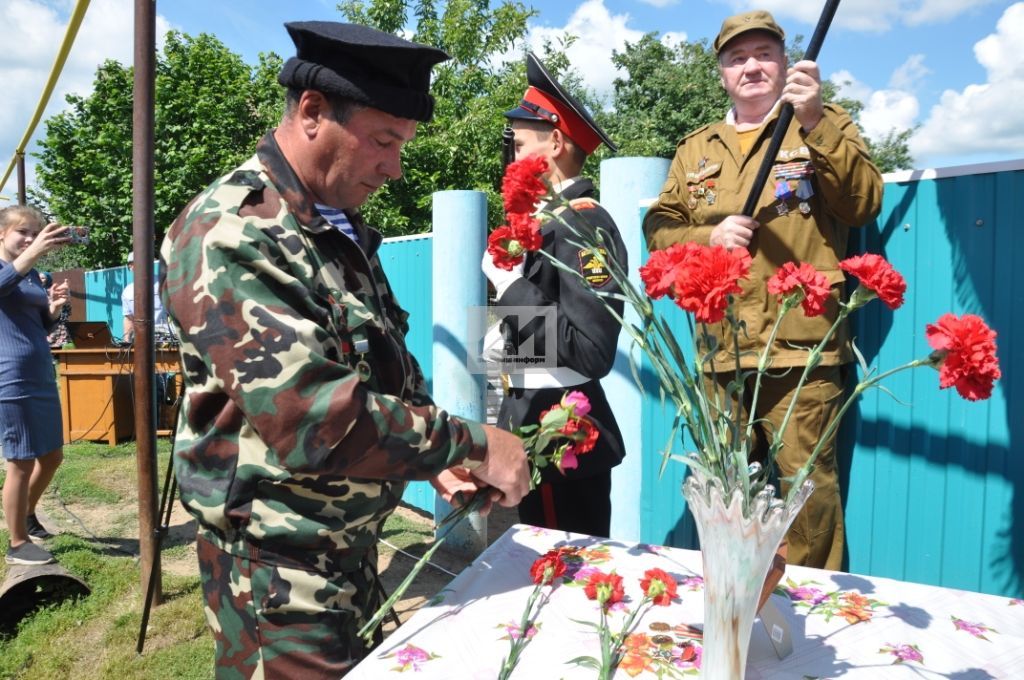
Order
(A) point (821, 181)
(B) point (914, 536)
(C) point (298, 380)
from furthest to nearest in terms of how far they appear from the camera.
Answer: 1. (B) point (914, 536)
2. (A) point (821, 181)
3. (C) point (298, 380)

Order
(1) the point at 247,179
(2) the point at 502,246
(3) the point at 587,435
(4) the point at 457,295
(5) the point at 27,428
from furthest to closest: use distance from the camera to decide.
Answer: (4) the point at 457,295 < (5) the point at 27,428 < (2) the point at 502,246 < (3) the point at 587,435 < (1) the point at 247,179

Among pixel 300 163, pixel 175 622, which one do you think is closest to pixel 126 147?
pixel 175 622

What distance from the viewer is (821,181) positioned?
84.7 inches

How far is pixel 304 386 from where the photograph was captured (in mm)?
1138

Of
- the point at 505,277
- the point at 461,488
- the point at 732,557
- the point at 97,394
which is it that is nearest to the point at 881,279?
the point at 732,557

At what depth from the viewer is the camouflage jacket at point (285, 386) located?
1.14 meters

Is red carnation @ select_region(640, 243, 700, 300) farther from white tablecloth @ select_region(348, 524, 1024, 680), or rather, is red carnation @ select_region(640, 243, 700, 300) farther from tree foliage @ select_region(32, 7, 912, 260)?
tree foliage @ select_region(32, 7, 912, 260)

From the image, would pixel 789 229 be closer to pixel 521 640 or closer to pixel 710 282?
pixel 710 282

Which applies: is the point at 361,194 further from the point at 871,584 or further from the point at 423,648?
the point at 871,584

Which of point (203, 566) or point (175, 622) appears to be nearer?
point (203, 566)

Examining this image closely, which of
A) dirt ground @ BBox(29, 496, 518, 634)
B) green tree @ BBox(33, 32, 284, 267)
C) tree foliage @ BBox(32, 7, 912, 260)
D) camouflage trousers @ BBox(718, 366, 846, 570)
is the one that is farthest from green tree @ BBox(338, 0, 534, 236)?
camouflage trousers @ BBox(718, 366, 846, 570)

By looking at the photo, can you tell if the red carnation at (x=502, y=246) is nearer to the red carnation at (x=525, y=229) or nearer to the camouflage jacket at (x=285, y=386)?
the red carnation at (x=525, y=229)

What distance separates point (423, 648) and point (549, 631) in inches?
9.0

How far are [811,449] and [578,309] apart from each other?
36.0 inches
